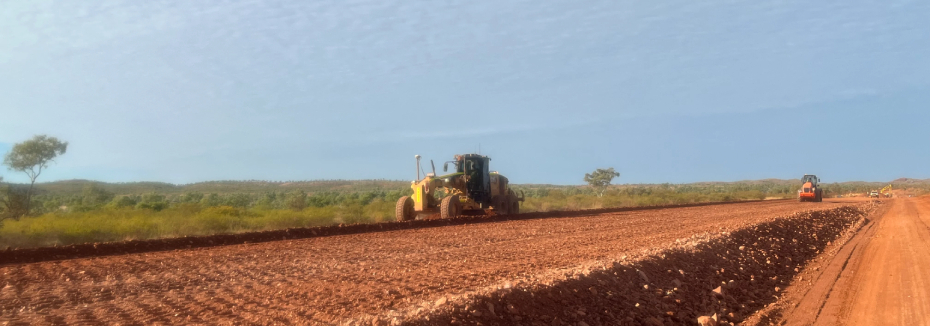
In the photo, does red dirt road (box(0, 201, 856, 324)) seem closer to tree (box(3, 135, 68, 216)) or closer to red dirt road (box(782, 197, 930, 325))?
red dirt road (box(782, 197, 930, 325))

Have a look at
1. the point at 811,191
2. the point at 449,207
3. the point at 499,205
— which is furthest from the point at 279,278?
the point at 811,191

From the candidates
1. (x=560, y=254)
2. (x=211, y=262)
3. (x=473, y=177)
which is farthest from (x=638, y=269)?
(x=473, y=177)

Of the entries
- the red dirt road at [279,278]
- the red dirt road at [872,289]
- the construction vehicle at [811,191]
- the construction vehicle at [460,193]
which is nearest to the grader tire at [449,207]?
the construction vehicle at [460,193]

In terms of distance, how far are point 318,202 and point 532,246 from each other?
1053 inches

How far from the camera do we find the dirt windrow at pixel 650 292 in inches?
258

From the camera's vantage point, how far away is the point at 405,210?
22828mm

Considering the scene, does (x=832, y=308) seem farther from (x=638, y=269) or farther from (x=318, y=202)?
(x=318, y=202)

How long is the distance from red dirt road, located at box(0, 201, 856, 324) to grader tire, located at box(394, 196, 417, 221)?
303 inches

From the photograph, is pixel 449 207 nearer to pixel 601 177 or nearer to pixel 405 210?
pixel 405 210

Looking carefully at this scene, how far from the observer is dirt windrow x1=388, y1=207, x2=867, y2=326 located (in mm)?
6547

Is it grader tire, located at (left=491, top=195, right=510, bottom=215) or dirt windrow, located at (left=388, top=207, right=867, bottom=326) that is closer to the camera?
dirt windrow, located at (left=388, top=207, right=867, bottom=326)

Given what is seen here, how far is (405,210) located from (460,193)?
2254 millimetres

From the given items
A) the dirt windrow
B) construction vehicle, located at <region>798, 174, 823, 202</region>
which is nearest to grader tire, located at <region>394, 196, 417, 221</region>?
the dirt windrow

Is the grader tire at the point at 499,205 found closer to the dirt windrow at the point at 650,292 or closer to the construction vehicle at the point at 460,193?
the construction vehicle at the point at 460,193
